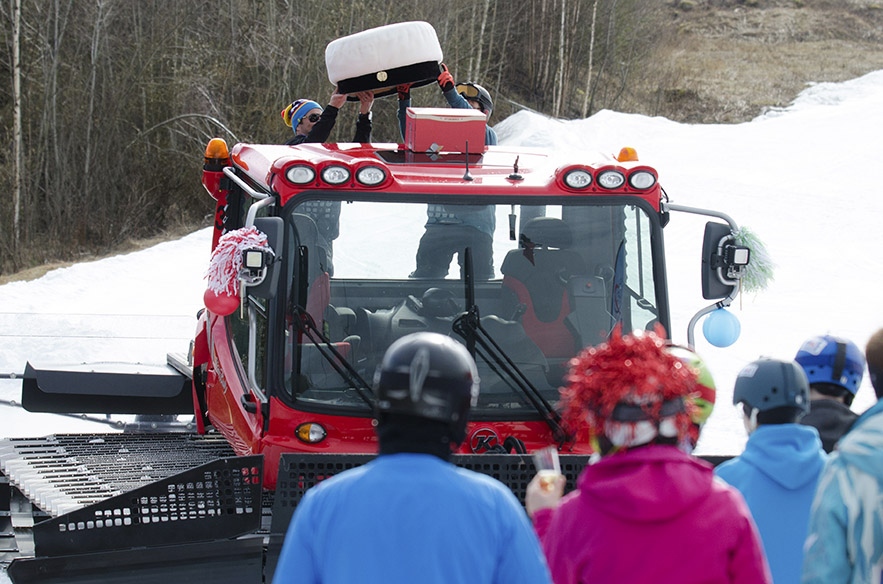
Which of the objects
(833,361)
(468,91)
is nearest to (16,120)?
(468,91)

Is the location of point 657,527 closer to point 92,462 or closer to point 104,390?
point 92,462

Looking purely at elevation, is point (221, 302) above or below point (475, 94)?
below

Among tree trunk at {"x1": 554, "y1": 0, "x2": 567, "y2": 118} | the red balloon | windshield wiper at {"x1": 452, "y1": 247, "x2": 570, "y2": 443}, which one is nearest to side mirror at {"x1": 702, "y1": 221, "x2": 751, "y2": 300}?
windshield wiper at {"x1": 452, "y1": 247, "x2": 570, "y2": 443}

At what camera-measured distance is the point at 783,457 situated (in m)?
2.58

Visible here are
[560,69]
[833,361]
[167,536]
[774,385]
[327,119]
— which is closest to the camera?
[774,385]

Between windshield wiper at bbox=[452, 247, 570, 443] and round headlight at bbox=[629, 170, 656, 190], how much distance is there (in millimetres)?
969

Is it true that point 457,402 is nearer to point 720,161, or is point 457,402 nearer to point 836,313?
point 836,313

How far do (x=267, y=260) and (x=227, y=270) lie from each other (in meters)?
0.29

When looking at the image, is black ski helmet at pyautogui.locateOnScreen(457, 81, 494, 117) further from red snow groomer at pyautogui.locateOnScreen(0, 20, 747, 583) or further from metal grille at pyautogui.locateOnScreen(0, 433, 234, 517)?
metal grille at pyautogui.locateOnScreen(0, 433, 234, 517)

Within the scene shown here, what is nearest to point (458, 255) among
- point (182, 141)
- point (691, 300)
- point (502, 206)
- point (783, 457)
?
point (502, 206)

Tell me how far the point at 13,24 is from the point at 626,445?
1876cm

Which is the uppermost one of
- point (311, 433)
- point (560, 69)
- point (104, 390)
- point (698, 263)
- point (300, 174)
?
point (560, 69)

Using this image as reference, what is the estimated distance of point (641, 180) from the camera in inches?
181

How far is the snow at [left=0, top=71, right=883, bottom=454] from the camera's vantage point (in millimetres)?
9898
